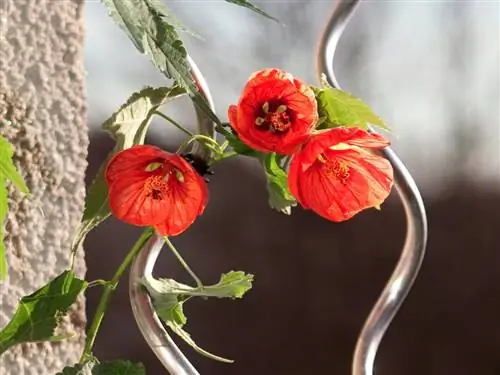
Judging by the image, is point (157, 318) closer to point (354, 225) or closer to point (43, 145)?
point (43, 145)

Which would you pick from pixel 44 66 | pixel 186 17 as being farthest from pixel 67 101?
pixel 186 17

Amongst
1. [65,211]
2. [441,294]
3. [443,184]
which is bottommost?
[441,294]

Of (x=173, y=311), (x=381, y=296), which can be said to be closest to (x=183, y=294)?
(x=173, y=311)

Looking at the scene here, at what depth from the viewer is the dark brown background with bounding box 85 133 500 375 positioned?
2.53 ft

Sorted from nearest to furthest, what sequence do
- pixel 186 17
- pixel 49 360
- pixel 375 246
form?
1. pixel 49 360
2. pixel 186 17
3. pixel 375 246

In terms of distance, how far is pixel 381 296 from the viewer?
1.27 ft

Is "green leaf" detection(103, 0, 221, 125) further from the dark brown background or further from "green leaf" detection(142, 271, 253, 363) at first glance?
the dark brown background

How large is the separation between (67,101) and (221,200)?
1.34ft

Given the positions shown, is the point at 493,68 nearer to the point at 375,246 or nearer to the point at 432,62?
the point at 432,62

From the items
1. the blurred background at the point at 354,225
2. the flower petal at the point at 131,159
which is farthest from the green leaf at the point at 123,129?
the blurred background at the point at 354,225

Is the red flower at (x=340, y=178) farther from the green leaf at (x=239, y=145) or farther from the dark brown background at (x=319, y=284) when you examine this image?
the dark brown background at (x=319, y=284)

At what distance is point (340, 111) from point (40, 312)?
14cm

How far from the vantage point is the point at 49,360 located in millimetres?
383

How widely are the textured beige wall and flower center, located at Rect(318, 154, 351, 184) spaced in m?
0.15
